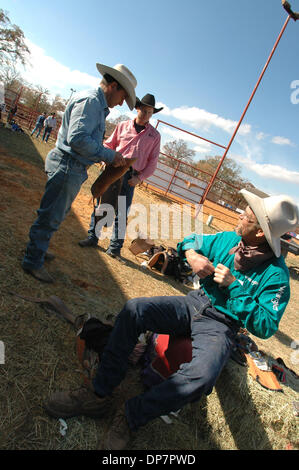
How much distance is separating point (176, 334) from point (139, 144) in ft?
8.44

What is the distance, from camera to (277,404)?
206cm

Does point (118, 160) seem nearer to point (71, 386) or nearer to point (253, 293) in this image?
point (253, 293)

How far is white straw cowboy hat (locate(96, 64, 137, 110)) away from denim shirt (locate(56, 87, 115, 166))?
21 cm

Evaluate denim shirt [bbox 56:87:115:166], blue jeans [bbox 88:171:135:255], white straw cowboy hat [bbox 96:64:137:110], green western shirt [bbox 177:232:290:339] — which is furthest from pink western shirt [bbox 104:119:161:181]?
green western shirt [bbox 177:232:290:339]

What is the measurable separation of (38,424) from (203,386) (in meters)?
0.92

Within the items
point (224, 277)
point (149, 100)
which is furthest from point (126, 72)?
point (224, 277)

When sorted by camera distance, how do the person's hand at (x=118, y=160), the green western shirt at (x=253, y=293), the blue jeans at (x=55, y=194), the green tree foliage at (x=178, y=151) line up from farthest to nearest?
the green tree foliage at (x=178, y=151) < the person's hand at (x=118, y=160) < the blue jeans at (x=55, y=194) < the green western shirt at (x=253, y=293)

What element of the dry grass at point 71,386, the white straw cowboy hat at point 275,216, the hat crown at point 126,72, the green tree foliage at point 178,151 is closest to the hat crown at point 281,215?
the white straw cowboy hat at point 275,216

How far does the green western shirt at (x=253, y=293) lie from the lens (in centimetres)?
172

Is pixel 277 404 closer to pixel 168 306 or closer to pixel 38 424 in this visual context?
pixel 168 306

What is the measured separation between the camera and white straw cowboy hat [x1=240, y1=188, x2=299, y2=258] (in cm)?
181

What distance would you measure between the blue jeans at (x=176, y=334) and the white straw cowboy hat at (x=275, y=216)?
0.63 meters

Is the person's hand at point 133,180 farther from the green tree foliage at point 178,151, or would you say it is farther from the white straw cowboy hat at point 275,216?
the green tree foliage at point 178,151

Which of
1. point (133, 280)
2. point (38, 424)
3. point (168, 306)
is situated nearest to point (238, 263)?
point (168, 306)
